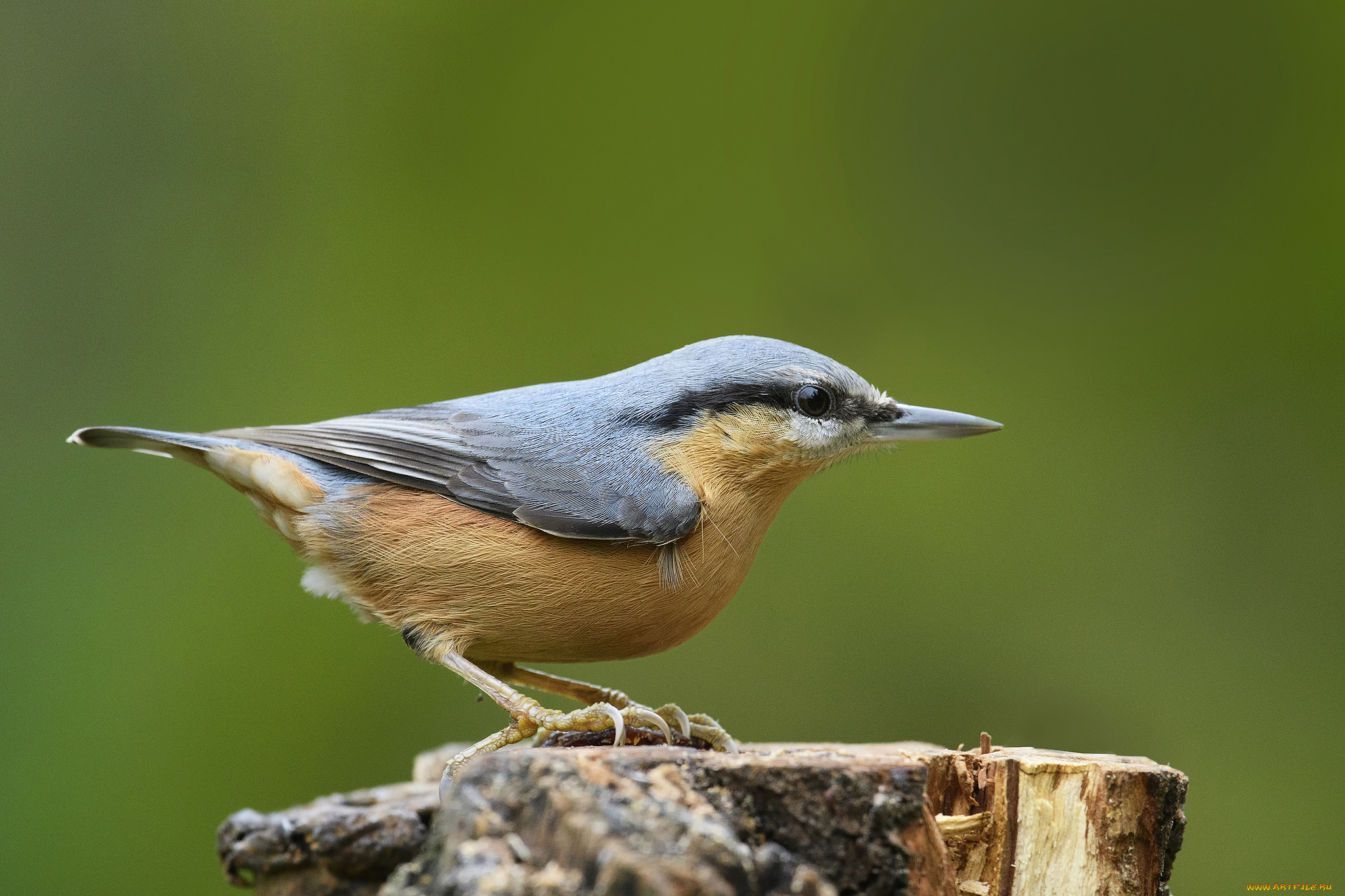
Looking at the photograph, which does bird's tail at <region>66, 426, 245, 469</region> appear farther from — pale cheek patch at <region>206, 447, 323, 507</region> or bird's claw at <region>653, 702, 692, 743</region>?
bird's claw at <region>653, 702, 692, 743</region>

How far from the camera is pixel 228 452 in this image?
9.71ft

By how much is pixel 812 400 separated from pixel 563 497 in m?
0.74

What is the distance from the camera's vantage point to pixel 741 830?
173 centimetres

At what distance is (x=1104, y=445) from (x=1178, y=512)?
0.41 meters

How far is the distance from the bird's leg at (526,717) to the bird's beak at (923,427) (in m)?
1.01

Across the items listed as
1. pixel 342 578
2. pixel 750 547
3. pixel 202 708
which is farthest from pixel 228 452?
pixel 202 708

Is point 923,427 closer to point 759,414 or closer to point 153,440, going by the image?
point 759,414

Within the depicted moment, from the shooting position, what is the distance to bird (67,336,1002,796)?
8.71 feet

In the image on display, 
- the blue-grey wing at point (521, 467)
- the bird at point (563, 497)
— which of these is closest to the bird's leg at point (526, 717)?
the bird at point (563, 497)

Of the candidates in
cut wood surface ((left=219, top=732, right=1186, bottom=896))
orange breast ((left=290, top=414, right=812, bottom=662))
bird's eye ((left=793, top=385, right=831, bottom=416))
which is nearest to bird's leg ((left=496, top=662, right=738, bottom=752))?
orange breast ((left=290, top=414, right=812, bottom=662))

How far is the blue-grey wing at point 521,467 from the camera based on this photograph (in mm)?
2664

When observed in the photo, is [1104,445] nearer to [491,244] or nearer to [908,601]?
[908,601]

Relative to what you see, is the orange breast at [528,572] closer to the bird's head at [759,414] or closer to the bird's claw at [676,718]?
the bird's head at [759,414]

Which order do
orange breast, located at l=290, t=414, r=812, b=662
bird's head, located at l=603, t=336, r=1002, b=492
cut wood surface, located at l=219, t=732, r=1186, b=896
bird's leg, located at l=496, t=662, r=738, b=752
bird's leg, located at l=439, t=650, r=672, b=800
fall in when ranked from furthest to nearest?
bird's head, located at l=603, t=336, r=1002, b=492 < bird's leg, located at l=496, t=662, r=738, b=752 < orange breast, located at l=290, t=414, r=812, b=662 < bird's leg, located at l=439, t=650, r=672, b=800 < cut wood surface, located at l=219, t=732, r=1186, b=896
